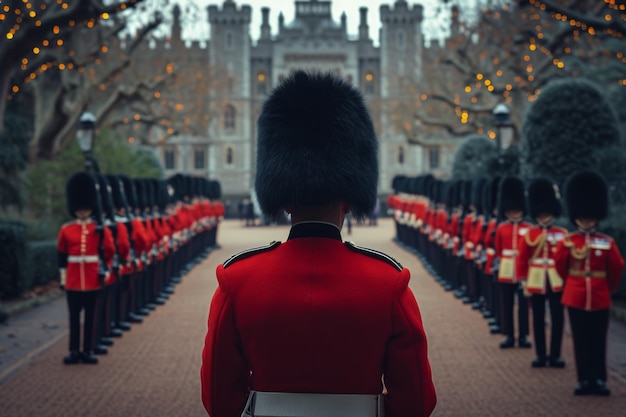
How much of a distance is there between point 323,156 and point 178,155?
73785 millimetres

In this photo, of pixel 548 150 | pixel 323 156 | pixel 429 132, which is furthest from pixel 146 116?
pixel 429 132

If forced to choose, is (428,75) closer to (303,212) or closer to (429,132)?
(429,132)

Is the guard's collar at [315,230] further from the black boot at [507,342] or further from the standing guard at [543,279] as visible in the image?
the black boot at [507,342]

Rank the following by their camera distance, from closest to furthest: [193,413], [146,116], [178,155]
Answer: [193,413] < [146,116] < [178,155]

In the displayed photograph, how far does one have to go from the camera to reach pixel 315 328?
3150 millimetres

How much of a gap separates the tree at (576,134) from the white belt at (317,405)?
1420 cm

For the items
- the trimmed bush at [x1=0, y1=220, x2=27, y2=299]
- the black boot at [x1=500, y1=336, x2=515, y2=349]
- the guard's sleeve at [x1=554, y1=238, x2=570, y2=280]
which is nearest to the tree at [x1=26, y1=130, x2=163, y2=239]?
the trimmed bush at [x1=0, y1=220, x2=27, y2=299]

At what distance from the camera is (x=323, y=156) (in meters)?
3.43

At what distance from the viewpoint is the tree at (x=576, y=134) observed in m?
16.8

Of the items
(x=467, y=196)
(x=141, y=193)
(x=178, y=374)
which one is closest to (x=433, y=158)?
(x=467, y=196)

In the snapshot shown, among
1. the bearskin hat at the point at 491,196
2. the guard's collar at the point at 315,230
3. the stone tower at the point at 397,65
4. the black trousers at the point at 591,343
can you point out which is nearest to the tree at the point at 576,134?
the bearskin hat at the point at 491,196

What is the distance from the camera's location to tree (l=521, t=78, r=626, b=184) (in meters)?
16.8

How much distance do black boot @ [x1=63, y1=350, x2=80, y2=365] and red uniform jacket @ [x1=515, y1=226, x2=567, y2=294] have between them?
14.3ft

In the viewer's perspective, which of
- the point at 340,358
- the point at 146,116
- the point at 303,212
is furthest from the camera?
the point at 146,116
